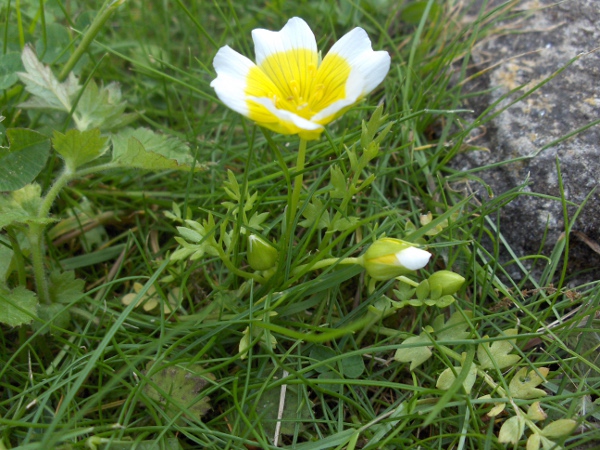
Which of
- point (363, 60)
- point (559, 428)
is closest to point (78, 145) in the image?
point (363, 60)

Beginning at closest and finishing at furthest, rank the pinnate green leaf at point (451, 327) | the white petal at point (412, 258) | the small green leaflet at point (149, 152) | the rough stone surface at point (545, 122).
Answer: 1. the white petal at point (412, 258)
2. the pinnate green leaf at point (451, 327)
3. the small green leaflet at point (149, 152)
4. the rough stone surface at point (545, 122)

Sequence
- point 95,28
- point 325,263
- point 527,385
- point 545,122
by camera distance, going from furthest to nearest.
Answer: point 545,122, point 95,28, point 325,263, point 527,385

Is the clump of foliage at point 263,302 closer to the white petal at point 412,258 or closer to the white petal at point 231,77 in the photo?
the white petal at point 412,258

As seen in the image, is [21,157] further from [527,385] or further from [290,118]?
[527,385]

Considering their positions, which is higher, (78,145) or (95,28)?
(95,28)

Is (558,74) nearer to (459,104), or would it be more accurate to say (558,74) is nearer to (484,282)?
(459,104)

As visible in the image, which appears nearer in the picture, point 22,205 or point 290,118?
point 290,118

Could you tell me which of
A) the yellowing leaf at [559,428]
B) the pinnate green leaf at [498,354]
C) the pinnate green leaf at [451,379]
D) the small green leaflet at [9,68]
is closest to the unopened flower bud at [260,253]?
the pinnate green leaf at [451,379]

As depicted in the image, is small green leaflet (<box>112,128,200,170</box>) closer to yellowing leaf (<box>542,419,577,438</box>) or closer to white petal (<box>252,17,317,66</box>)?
white petal (<box>252,17,317,66</box>)
